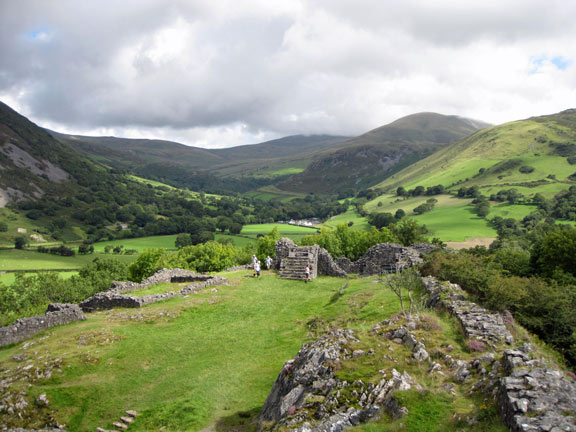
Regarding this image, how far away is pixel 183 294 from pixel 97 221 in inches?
7579

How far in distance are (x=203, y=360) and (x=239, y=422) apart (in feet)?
18.8

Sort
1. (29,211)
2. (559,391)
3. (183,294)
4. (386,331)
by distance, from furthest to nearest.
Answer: (29,211) → (183,294) → (386,331) → (559,391)

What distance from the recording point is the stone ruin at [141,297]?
86.3 feet

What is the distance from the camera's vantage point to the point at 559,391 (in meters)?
7.77

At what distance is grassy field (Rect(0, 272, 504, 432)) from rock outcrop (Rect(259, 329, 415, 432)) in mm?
467

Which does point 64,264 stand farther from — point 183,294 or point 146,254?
point 183,294

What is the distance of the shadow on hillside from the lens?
1219cm

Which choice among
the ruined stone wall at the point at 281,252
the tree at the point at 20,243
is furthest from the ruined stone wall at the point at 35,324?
the tree at the point at 20,243

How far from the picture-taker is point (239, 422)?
12727 mm

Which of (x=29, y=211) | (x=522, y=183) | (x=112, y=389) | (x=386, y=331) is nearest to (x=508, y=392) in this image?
(x=386, y=331)

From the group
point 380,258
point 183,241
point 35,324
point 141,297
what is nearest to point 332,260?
point 380,258

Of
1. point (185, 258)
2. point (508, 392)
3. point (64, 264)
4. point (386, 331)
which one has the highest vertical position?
point (508, 392)

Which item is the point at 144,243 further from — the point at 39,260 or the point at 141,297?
the point at 141,297

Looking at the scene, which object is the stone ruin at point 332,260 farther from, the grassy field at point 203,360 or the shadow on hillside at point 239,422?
the shadow on hillside at point 239,422
